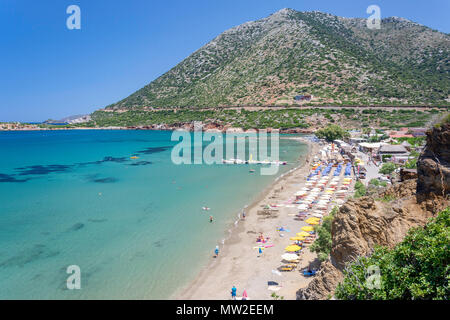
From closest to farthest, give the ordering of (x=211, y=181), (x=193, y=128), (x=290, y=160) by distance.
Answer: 1. (x=211, y=181)
2. (x=290, y=160)
3. (x=193, y=128)

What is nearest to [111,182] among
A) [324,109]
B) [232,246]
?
[232,246]

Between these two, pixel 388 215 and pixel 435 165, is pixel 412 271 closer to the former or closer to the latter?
pixel 388 215

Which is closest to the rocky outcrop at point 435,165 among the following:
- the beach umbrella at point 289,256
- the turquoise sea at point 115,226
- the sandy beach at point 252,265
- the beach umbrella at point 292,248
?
the sandy beach at point 252,265

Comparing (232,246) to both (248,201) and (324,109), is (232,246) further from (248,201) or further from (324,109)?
(324,109)

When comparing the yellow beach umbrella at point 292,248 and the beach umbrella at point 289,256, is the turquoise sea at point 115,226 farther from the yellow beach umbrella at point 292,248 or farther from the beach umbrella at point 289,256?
the yellow beach umbrella at point 292,248

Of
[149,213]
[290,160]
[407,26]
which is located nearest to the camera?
[149,213]

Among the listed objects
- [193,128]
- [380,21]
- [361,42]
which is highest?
[380,21]

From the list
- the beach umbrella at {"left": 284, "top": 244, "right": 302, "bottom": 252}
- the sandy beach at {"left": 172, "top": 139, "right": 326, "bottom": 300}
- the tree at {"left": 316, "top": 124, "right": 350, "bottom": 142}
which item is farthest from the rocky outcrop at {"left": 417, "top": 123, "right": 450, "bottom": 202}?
the tree at {"left": 316, "top": 124, "right": 350, "bottom": 142}
